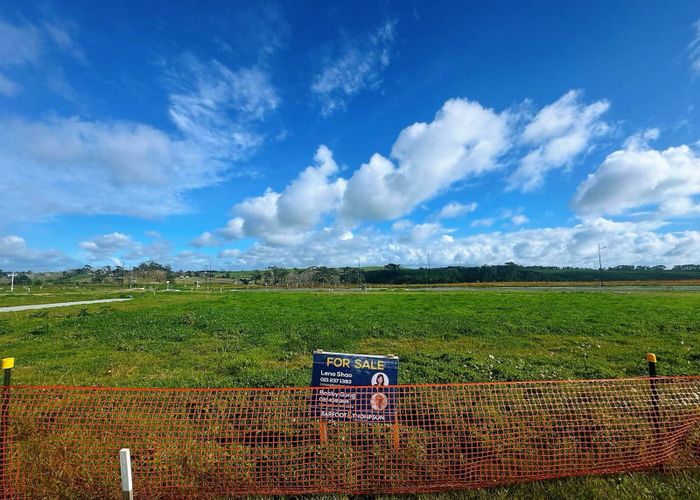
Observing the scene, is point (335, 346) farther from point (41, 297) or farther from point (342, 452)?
point (41, 297)

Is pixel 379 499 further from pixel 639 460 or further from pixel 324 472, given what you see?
pixel 639 460

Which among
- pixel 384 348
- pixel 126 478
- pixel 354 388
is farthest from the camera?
pixel 384 348

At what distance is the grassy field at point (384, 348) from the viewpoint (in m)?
7.87

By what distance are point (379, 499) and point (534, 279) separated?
437ft

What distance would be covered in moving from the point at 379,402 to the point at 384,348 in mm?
7127

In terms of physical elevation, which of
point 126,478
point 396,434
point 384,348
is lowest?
point 384,348

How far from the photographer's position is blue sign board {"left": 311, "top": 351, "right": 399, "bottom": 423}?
463cm

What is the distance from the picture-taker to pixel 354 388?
467 centimetres

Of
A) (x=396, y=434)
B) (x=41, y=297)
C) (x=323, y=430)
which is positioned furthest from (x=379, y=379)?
(x=41, y=297)

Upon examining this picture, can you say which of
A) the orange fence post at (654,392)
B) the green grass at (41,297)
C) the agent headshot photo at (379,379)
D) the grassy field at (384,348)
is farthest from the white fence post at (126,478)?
the green grass at (41,297)

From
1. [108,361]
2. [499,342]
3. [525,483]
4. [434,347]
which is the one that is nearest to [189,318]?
[108,361]

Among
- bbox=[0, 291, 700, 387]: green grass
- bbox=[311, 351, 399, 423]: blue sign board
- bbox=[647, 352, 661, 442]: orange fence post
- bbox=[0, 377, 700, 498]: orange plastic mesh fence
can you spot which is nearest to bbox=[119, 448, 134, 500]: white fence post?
bbox=[0, 377, 700, 498]: orange plastic mesh fence

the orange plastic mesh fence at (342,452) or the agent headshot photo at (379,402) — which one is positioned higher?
the agent headshot photo at (379,402)

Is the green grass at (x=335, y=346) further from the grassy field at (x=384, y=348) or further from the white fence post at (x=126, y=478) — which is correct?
the white fence post at (x=126, y=478)
